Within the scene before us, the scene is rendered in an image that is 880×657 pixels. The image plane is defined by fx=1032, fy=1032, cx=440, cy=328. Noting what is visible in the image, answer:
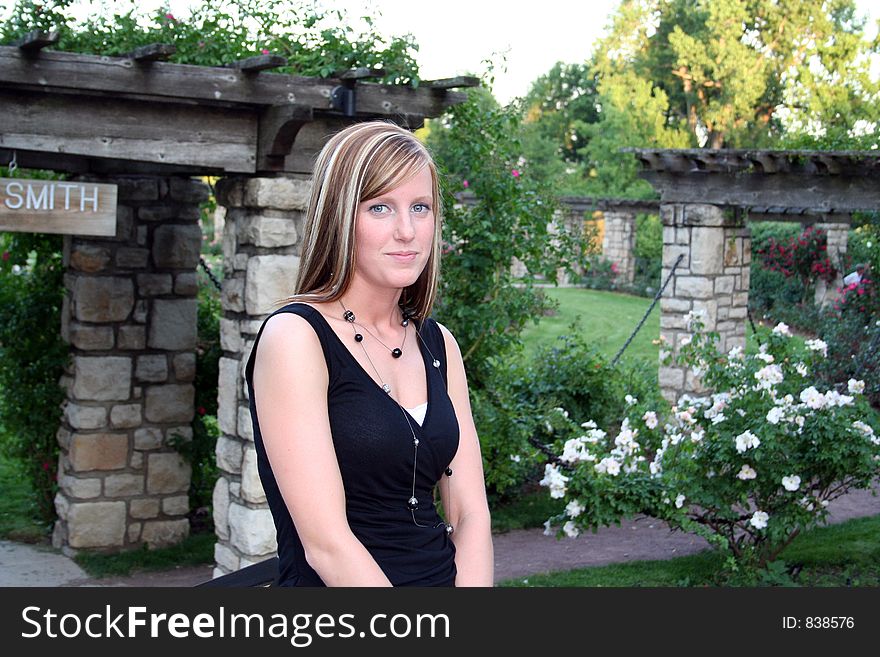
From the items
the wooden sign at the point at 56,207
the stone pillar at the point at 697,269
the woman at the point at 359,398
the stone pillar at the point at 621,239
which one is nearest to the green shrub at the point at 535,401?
the stone pillar at the point at 697,269

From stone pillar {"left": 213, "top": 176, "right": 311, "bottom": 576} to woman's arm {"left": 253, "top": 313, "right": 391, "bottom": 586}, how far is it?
11.4 ft

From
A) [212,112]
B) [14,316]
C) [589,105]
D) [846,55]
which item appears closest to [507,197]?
[212,112]

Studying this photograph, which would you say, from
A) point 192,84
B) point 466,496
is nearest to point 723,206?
point 192,84

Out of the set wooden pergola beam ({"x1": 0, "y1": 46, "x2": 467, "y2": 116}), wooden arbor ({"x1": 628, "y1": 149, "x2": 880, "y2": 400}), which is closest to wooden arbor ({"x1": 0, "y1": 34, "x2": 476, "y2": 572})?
wooden pergola beam ({"x1": 0, "y1": 46, "x2": 467, "y2": 116})

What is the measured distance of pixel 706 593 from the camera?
2.48m

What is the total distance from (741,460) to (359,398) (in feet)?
13.5

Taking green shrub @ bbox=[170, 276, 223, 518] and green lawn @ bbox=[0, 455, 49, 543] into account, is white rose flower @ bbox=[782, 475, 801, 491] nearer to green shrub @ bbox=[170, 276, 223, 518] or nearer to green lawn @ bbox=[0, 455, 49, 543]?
green shrub @ bbox=[170, 276, 223, 518]

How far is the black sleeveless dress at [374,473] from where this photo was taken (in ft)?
6.17

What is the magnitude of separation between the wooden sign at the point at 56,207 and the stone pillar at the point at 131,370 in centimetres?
209

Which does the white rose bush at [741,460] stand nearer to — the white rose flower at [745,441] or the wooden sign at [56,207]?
the white rose flower at [745,441]

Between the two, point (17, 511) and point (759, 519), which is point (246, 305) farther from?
point (17, 511)

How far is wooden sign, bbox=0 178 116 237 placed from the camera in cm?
458

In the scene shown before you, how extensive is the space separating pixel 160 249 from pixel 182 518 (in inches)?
74.8

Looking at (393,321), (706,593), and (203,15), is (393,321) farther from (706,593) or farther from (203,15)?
(203,15)
